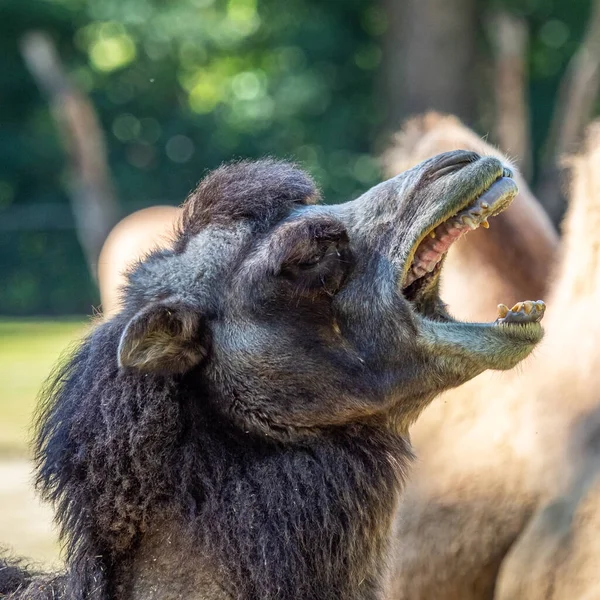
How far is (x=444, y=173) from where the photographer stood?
277 centimetres

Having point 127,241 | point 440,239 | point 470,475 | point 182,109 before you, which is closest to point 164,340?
point 440,239

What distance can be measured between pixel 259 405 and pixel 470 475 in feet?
3.68

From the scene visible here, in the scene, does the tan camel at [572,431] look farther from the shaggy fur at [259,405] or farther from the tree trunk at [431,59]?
the tree trunk at [431,59]

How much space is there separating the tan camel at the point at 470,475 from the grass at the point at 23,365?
2.36 m

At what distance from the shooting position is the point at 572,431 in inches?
133

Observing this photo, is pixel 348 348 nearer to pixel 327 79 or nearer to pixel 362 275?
pixel 362 275

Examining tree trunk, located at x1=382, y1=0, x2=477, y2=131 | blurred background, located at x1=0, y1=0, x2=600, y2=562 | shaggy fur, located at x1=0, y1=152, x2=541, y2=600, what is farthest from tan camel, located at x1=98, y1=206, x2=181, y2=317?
tree trunk, located at x1=382, y1=0, x2=477, y2=131

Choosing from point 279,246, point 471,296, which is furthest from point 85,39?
point 279,246

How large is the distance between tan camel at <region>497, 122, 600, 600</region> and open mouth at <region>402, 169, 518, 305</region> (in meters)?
0.78

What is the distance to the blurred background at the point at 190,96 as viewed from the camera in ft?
50.6

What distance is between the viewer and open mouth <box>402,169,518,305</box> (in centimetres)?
274

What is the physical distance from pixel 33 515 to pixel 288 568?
374 cm

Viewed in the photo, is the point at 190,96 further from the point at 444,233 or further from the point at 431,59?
the point at 444,233

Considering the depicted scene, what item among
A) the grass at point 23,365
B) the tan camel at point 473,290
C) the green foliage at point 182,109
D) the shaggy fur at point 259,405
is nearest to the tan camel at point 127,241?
the grass at point 23,365
